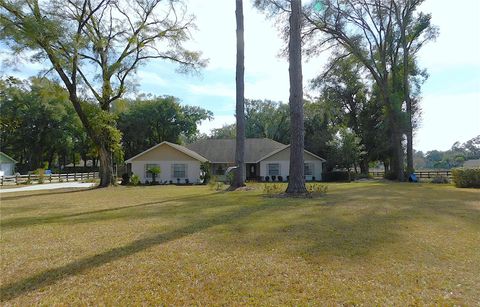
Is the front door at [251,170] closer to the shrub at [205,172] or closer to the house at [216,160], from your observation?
the house at [216,160]


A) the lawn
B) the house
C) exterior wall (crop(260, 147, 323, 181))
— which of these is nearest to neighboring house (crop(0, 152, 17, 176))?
the house

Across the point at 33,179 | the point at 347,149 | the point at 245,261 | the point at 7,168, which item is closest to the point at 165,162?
the point at 33,179

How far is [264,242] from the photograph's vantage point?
592cm

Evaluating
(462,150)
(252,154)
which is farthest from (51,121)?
(462,150)

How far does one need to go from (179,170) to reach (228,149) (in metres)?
9.22

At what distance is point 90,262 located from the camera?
4.88m

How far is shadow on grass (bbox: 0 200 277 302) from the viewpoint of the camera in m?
3.95

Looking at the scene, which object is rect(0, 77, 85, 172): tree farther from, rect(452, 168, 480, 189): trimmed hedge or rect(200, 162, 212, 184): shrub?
rect(452, 168, 480, 189): trimmed hedge

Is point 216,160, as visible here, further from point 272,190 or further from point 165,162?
point 272,190

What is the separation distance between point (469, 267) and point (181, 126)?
48.7 metres

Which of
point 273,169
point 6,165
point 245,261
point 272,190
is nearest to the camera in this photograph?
point 245,261

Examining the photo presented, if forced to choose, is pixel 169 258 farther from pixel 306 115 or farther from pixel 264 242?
pixel 306 115

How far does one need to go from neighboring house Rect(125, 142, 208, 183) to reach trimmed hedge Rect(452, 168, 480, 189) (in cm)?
2092

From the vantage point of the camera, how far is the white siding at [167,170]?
31.2 metres
